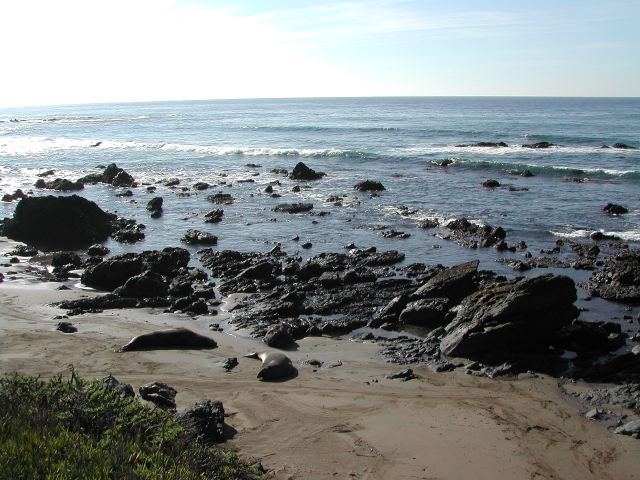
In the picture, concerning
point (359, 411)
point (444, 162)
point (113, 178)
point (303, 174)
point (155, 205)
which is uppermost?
point (444, 162)

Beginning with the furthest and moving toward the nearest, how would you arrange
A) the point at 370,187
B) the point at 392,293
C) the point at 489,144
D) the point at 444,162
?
1. the point at 489,144
2. the point at 444,162
3. the point at 370,187
4. the point at 392,293

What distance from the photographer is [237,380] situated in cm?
1166

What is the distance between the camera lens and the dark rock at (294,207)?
31.0 metres

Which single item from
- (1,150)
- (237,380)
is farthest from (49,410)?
(1,150)

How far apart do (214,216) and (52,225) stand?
7514 millimetres

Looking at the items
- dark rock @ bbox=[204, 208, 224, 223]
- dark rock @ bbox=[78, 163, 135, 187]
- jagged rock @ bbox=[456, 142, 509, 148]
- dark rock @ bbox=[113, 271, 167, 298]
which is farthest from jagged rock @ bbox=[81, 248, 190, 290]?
jagged rock @ bbox=[456, 142, 509, 148]

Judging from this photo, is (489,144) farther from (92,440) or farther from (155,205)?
(92,440)

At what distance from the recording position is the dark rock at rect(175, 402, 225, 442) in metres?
8.58

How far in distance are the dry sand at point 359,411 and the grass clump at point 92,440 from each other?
61.5 inches

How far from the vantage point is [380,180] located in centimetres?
4069

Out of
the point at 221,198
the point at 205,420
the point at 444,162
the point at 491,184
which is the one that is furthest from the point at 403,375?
the point at 444,162

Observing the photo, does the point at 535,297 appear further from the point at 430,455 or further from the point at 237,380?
the point at 237,380

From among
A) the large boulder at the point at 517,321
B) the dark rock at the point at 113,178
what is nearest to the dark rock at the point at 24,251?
the large boulder at the point at 517,321

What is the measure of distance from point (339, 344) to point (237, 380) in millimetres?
3138
